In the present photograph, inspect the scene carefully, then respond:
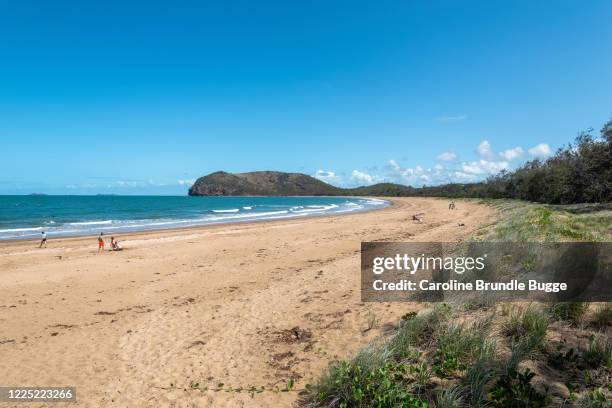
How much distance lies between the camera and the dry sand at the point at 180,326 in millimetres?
5340

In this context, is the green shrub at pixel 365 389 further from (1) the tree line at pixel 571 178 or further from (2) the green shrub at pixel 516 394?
(1) the tree line at pixel 571 178

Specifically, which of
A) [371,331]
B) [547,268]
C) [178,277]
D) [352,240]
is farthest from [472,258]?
[352,240]

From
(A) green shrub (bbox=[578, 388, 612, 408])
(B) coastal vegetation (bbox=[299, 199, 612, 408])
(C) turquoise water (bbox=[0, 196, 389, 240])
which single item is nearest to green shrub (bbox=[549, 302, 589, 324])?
(B) coastal vegetation (bbox=[299, 199, 612, 408])

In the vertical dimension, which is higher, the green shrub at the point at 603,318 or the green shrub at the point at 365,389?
the green shrub at the point at 603,318

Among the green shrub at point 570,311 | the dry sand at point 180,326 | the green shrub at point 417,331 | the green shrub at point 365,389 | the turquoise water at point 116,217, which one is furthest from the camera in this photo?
the turquoise water at point 116,217

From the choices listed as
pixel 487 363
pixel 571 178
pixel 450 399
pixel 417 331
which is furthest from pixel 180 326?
pixel 571 178

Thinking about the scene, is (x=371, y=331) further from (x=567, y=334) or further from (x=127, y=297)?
(x=127, y=297)

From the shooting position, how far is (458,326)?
4953 mm

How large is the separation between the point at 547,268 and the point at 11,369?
32.0ft

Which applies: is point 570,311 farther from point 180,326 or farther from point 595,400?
point 180,326

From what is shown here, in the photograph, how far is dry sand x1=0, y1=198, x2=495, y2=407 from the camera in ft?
17.5

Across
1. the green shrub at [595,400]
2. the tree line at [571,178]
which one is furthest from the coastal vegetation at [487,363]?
the tree line at [571,178]

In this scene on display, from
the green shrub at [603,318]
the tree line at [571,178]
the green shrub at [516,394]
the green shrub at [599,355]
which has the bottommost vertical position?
the green shrub at [516,394]

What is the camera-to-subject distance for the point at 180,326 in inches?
300
